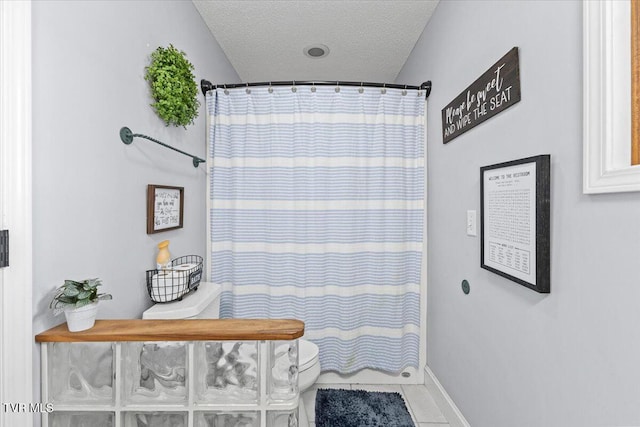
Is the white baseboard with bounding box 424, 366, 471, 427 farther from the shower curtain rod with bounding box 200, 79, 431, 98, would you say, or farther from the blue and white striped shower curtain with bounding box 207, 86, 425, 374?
the shower curtain rod with bounding box 200, 79, 431, 98

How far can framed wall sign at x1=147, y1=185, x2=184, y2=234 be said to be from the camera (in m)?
1.46

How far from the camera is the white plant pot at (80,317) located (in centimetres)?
93

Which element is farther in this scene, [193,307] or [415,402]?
[415,402]

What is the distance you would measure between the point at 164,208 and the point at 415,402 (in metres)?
1.86

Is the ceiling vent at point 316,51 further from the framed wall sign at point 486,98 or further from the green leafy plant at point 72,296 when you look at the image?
the green leafy plant at point 72,296

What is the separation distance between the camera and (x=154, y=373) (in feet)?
3.16

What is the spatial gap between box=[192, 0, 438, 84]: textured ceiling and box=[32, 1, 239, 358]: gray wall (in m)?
0.49

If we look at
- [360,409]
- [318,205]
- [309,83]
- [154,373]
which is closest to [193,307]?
[154,373]

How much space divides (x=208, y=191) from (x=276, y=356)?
141 cm

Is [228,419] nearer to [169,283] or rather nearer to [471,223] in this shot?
[169,283]

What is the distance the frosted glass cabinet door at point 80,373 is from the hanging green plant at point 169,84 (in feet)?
3.33

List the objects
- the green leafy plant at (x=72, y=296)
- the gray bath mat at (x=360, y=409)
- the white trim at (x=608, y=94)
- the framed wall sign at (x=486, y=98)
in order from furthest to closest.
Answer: the gray bath mat at (x=360, y=409)
the framed wall sign at (x=486, y=98)
the green leafy plant at (x=72, y=296)
the white trim at (x=608, y=94)

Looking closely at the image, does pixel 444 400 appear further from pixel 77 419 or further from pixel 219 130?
pixel 219 130

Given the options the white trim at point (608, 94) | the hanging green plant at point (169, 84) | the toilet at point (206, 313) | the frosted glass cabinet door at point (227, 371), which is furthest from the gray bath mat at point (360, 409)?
the hanging green plant at point (169, 84)
